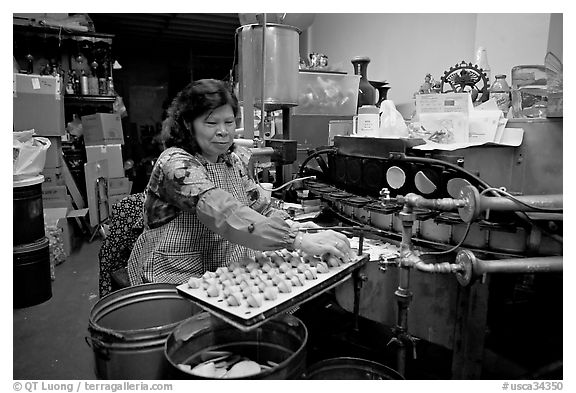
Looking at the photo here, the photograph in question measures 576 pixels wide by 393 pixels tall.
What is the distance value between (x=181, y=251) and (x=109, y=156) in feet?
13.6

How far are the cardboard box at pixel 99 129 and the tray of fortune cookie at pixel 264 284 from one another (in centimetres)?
446

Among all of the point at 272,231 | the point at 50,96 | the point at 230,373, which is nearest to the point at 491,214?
the point at 272,231

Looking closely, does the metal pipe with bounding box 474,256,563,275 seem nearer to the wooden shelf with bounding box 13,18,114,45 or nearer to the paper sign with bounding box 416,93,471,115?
the paper sign with bounding box 416,93,471,115

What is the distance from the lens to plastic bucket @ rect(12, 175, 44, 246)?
9.40ft

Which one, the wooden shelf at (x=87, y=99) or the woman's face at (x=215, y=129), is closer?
the woman's face at (x=215, y=129)

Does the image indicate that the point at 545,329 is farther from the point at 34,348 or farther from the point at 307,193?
the point at 34,348

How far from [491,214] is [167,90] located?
9276 millimetres

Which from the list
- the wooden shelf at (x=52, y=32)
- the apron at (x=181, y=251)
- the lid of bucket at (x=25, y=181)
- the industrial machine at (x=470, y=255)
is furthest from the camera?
the wooden shelf at (x=52, y=32)

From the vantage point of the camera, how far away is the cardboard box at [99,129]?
509cm

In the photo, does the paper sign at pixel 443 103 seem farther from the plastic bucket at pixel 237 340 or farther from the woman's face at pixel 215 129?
the plastic bucket at pixel 237 340

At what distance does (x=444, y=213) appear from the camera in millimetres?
1446

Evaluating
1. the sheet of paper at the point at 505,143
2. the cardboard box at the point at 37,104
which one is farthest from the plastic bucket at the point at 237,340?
the cardboard box at the point at 37,104

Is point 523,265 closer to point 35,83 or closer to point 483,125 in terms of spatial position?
point 483,125

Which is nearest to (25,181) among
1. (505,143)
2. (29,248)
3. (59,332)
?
(29,248)
